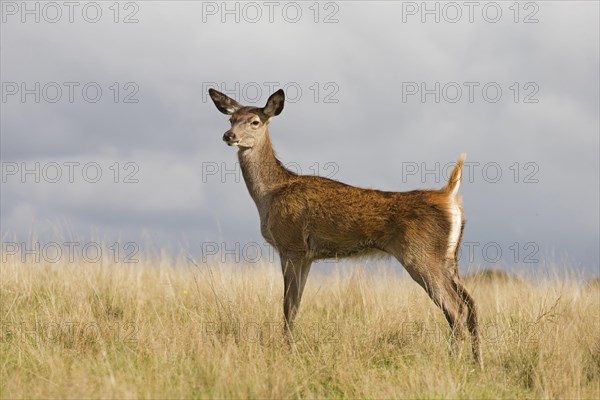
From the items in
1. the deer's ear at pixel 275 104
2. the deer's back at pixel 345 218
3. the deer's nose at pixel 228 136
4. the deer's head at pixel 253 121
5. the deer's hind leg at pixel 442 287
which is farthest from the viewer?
the deer's ear at pixel 275 104

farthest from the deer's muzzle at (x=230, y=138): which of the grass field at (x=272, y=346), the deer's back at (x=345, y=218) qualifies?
the grass field at (x=272, y=346)

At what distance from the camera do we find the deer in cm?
861

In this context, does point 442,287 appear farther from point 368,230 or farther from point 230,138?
point 230,138

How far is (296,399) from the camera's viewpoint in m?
6.69

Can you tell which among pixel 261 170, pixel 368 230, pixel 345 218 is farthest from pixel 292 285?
pixel 261 170

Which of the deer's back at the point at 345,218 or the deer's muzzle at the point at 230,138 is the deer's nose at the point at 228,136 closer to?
the deer's muzzle at the point at 230,138

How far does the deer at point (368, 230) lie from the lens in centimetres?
861

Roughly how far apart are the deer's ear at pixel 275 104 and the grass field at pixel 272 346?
2257 millimetres

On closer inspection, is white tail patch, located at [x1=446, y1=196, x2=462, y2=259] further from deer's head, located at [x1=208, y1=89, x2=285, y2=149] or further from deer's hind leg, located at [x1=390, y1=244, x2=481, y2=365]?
deer's head, located at [x1=208, y1=89, x2=285, y2=149]

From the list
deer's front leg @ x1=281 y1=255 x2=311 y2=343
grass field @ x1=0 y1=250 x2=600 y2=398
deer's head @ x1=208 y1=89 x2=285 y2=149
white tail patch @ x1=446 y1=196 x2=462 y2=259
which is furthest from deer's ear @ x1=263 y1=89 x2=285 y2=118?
white tail patch @ x1=446 y1=196 x2=462 y2=259

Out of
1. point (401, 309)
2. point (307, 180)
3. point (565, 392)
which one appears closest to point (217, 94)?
point (307, 180)

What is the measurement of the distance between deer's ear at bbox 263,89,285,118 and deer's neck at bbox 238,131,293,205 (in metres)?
0.31

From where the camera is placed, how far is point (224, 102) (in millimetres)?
10383

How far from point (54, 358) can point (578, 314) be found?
243 inches
